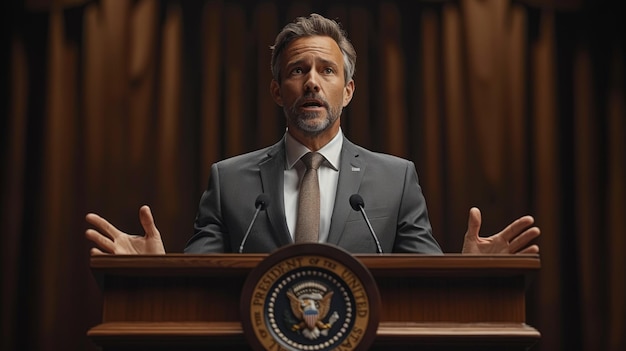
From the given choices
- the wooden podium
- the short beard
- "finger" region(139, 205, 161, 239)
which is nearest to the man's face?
the short beard

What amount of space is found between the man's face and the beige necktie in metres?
0.13

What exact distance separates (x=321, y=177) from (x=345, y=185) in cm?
10

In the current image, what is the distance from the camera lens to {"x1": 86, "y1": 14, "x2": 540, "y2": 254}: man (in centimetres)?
216

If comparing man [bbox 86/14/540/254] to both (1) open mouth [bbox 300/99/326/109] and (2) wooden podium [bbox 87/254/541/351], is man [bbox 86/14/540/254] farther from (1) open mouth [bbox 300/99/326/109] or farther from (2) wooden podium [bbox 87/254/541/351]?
(2) wooden podium [bbox 87/254/541/351]

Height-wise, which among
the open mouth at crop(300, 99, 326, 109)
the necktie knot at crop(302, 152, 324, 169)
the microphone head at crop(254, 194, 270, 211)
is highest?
the open mouth at crop(300, 99, 326, 109)

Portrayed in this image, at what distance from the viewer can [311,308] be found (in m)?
1.39

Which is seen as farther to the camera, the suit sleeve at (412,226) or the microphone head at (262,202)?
the suit sleeve at (412,226)

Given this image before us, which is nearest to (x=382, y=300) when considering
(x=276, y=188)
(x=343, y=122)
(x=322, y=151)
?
(x=276, y=188)

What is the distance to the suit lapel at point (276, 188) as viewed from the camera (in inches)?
84.1

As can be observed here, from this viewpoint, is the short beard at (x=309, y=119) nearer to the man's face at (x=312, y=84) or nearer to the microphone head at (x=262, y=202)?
the man's face at (x=312, y=84)

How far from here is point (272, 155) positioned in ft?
7.77

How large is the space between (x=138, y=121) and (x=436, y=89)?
1.33m

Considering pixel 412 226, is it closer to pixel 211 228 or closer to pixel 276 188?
pixel 276 188

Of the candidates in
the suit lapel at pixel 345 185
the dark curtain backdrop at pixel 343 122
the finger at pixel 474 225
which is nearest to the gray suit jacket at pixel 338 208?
the suit lapel at pixel 345 185
